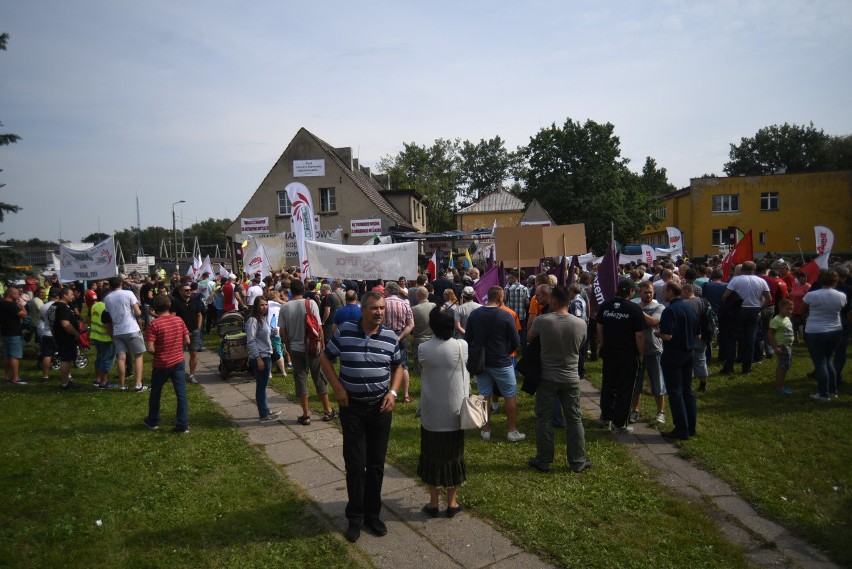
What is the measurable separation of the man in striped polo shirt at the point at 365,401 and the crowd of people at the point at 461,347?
11 mm

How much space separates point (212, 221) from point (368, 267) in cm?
14954

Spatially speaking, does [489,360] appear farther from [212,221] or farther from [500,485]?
[212,221]

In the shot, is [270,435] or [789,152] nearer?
[270,435]

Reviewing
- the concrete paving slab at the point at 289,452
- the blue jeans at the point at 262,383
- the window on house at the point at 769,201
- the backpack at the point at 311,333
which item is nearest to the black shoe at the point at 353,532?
the concrete paving slab at the point at 289,452

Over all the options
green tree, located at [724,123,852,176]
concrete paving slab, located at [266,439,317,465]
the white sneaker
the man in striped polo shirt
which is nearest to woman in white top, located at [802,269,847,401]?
the white sneaker

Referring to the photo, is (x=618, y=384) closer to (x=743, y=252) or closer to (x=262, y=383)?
(x=262, y=383)

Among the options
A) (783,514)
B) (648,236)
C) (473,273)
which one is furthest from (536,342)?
(648,236)

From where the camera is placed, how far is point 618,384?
6523 millimetres

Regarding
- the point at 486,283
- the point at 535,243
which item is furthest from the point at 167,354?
the point at 535,243

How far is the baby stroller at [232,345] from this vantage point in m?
10.1

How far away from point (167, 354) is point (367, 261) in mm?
4389

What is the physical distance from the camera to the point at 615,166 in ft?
147

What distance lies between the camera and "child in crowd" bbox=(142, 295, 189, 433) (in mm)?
6906

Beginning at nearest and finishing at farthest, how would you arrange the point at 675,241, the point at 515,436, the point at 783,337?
the point at 515,436 < the point at 783,337 < the point at 675,241
